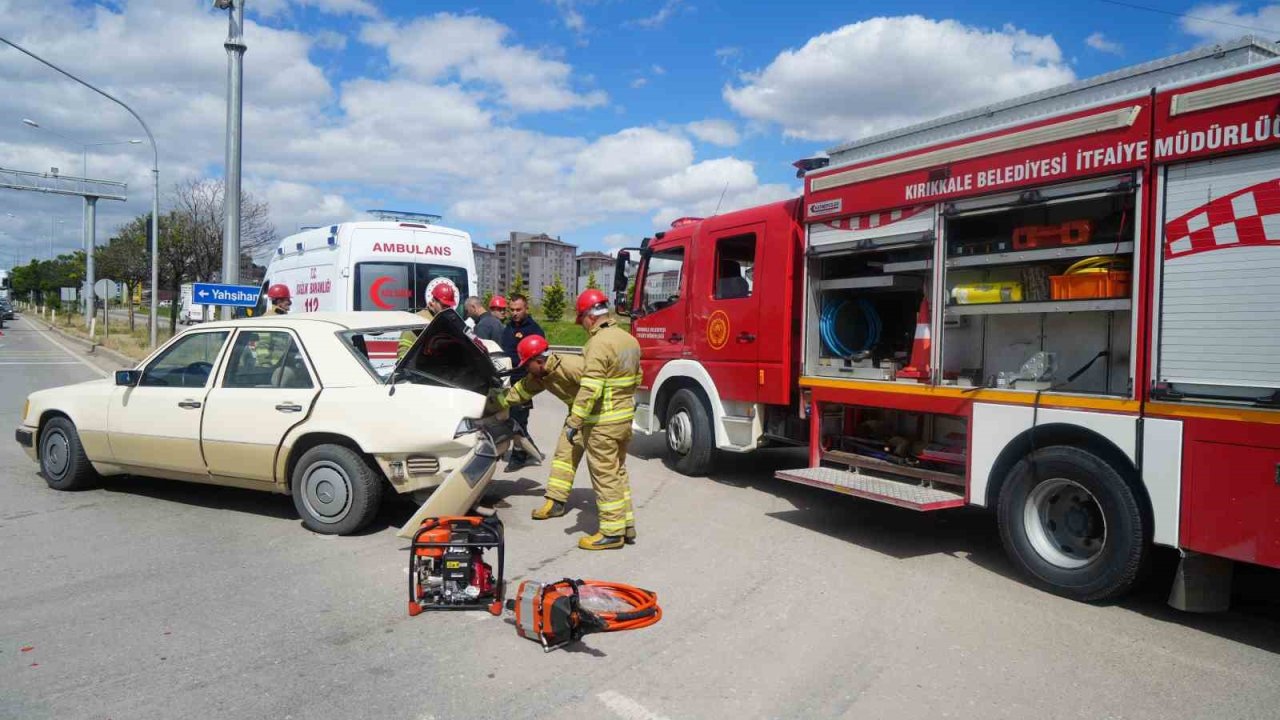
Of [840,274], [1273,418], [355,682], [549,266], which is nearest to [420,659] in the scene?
[355,682]

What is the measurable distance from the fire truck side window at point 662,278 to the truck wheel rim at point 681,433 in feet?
4.10

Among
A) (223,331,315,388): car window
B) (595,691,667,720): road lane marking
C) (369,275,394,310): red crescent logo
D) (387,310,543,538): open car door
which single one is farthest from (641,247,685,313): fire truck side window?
(595,691,667,720): road lane marking

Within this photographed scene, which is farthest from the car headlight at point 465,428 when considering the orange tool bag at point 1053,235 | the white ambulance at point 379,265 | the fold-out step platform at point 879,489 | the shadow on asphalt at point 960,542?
the white ambulance at point 379,265

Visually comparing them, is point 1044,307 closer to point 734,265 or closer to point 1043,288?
point 1043,288

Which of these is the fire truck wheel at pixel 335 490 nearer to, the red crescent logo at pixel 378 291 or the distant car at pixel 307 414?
the distant car at pixel 307 414

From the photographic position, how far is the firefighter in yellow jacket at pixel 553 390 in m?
6.15

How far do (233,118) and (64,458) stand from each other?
7.07 metres

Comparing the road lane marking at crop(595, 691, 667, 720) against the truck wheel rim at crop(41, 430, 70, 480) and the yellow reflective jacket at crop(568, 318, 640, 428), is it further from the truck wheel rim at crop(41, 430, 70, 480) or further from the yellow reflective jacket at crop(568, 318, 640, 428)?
the truck wheel rim at crop(41, 430, 70, 480)

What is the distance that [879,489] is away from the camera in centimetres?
589

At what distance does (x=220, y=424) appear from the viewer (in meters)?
6.08

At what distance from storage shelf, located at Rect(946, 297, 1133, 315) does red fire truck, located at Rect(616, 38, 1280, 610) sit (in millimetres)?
15

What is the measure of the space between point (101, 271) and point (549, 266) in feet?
326

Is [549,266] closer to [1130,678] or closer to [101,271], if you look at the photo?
[101,271]

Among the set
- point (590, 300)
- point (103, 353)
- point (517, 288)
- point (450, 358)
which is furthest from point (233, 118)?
point (517, 288)
